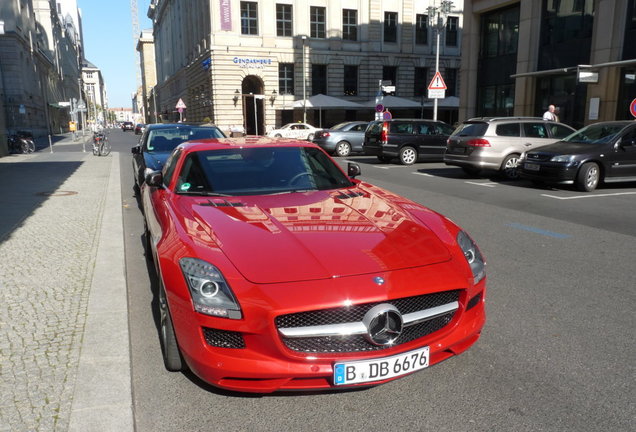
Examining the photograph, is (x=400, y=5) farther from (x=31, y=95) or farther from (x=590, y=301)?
(x=590, y=301)

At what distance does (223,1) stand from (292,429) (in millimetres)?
43165

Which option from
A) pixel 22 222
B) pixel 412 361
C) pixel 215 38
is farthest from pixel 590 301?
pixel 215 38

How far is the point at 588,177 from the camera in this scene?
11.3 m

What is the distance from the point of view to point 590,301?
4438 mm

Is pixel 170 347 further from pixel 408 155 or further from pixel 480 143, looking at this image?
pixel 408 155

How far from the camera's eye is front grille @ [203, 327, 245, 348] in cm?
260

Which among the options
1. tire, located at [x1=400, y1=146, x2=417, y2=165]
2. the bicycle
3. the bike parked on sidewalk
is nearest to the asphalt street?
tire, located at [x1=400, y1=146, x2=417, y2=165]

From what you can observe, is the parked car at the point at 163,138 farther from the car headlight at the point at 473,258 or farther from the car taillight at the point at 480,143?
the car headlight at the point at 473,258

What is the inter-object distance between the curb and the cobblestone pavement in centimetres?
6

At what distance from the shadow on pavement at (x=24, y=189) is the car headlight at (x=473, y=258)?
6.07 metres

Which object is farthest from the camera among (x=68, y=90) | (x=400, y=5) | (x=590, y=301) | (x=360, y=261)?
(x=68, y=90)

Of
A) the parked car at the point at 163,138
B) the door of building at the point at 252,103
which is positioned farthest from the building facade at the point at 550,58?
the door of building at the point at 252,103

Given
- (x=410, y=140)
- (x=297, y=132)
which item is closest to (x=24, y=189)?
(x=410, y=140)

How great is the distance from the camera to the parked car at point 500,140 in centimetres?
1356
